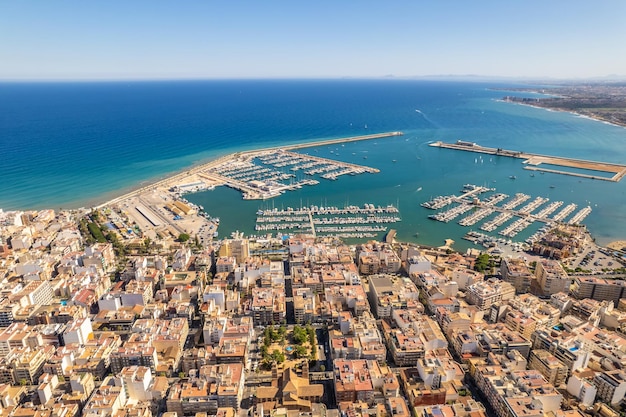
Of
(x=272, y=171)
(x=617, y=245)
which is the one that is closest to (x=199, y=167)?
(x=272, y=171)

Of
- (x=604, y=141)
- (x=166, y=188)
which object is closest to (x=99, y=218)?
(x=166, y=188)

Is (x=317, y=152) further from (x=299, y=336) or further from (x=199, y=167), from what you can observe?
(x=299, y=336)

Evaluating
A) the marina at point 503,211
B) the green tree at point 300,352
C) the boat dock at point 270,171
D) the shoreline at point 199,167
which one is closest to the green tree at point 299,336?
the green tree at point 300,352

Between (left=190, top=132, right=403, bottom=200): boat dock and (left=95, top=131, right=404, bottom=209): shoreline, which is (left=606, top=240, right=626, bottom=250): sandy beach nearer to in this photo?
(left=190, top=132, right=403, bottom=200): boat dock

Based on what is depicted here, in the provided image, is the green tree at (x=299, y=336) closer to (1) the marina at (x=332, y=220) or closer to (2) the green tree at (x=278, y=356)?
(2) the green tree at (x=278, y=356)

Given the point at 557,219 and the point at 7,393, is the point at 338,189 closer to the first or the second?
the point at 557,219
